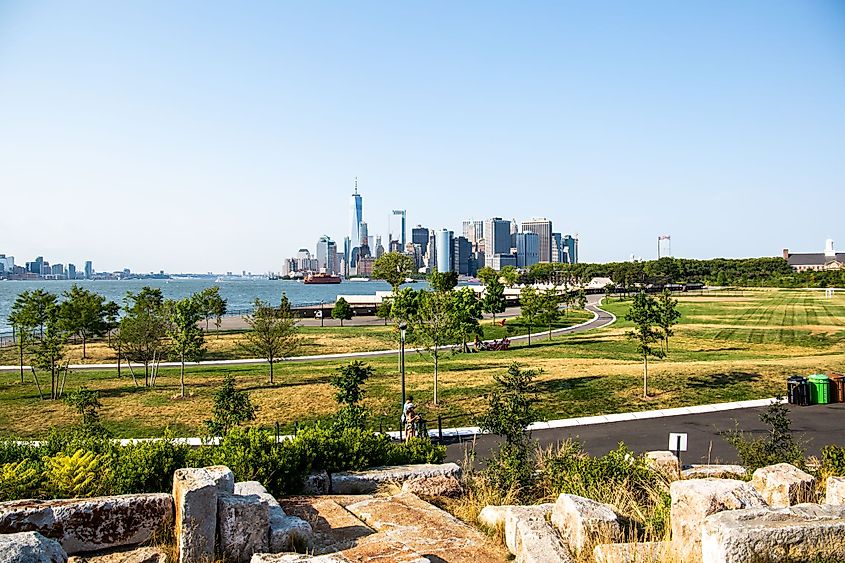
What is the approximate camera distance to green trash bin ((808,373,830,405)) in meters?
24.4

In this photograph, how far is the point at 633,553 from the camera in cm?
639

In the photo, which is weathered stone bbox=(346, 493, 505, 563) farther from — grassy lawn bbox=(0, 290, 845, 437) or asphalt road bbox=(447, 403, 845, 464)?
grassy lawn bbox=(0, 290, 845, 437)

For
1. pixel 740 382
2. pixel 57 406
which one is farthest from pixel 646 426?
pixel 57 406

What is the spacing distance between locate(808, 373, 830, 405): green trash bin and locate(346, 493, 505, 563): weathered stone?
69.2 ft

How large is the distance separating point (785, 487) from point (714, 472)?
3220 millimetres

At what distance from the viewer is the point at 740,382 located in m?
28.0

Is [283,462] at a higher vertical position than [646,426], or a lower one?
higher

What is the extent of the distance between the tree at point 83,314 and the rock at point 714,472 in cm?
3537

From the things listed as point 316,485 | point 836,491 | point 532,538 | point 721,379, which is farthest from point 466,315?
point 532,538

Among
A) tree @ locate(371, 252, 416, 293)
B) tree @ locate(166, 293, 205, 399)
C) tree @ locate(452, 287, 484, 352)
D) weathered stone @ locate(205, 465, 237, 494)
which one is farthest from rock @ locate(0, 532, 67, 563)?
tree @ locate(371, 252, 416, 293)

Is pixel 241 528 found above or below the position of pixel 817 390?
above

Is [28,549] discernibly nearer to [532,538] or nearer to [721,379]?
[532,538]

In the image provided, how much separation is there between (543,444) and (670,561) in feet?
43.2

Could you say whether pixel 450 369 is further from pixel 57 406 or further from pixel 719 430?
pixel 57 406
